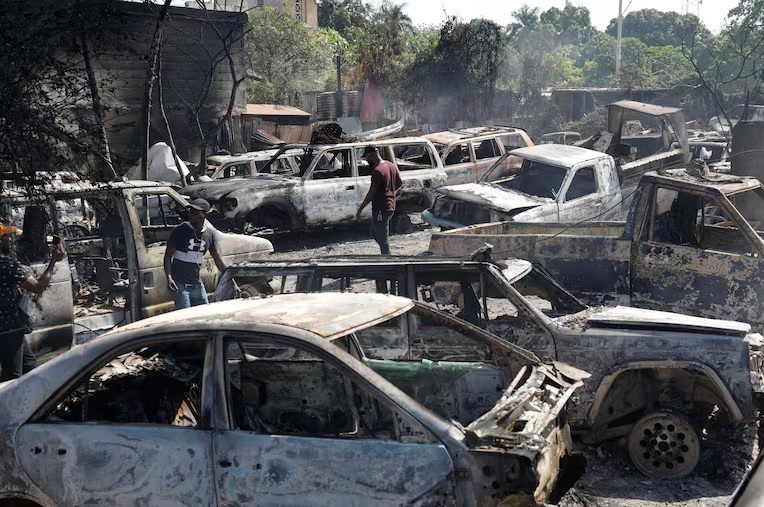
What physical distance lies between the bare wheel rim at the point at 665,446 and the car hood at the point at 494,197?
674cm

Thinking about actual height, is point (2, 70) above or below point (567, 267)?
above

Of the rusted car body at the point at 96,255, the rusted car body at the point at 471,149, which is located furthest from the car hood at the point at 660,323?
the rusted car body at the point at 471,149

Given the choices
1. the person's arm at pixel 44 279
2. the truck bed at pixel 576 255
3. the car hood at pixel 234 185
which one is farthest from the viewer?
the car hood at pixel 234 185

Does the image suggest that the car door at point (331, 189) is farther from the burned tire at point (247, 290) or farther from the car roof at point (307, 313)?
the car roof at point (307, 313)

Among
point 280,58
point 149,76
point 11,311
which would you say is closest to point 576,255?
point 11,311

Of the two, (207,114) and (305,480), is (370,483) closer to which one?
(305,480)

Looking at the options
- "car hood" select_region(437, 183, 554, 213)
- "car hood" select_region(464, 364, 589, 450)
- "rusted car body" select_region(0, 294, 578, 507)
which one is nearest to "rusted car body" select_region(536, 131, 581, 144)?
"car hood" select_region(437, 183, 554, 213)

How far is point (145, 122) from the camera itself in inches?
601

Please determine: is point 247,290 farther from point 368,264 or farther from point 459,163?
point 459,163

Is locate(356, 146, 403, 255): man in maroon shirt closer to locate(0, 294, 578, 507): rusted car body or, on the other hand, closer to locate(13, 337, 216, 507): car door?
locate(0, 294, 578, 507): rusted car body

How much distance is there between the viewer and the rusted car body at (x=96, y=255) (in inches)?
304

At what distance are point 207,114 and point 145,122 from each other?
29.3 ft

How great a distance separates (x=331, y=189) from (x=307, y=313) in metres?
10.4

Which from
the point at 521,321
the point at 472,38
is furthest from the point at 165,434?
the point at 472,38
